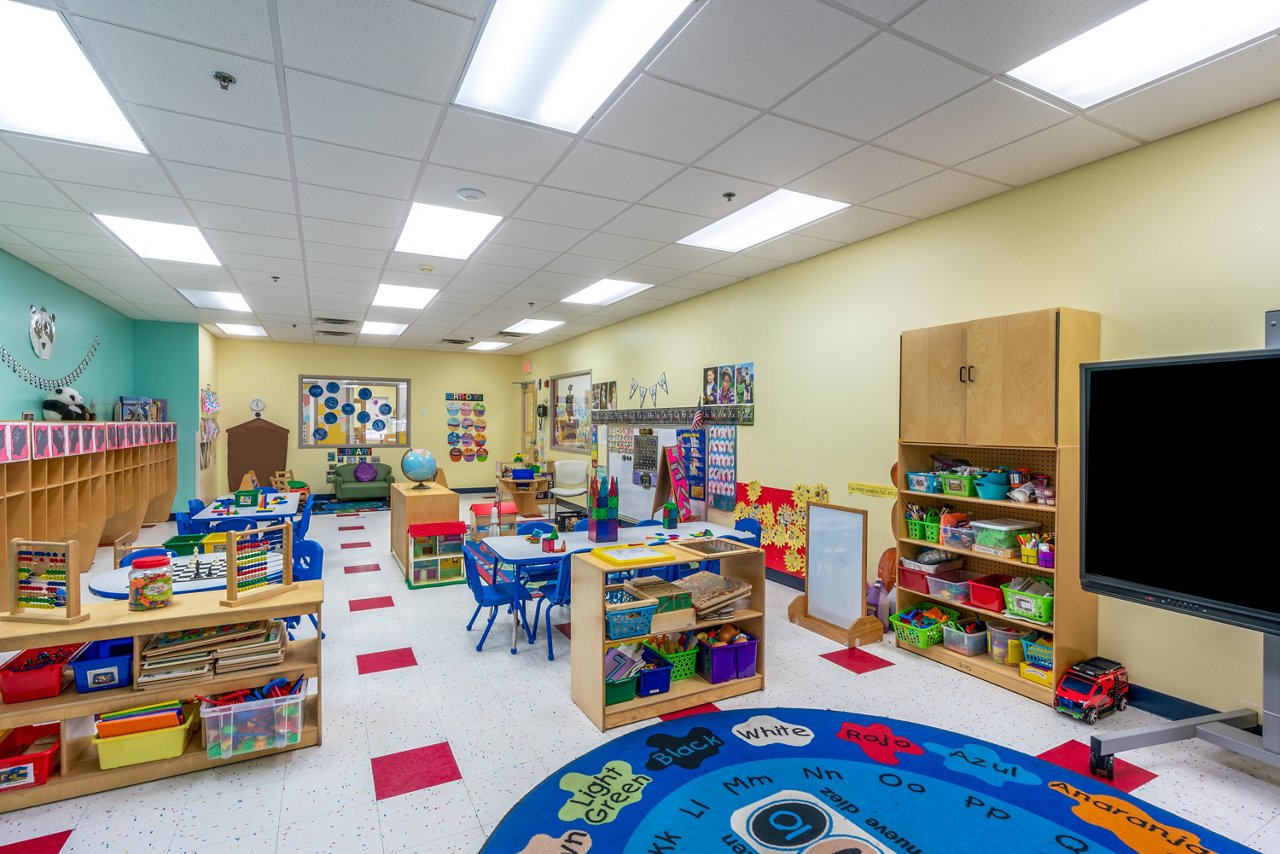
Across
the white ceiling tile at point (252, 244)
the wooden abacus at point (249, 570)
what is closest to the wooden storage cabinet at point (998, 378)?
the wooden abacus at point (249, 570)

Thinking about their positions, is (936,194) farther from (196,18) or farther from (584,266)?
(196,18)

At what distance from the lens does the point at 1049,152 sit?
3.27m

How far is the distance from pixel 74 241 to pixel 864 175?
610 centimetres

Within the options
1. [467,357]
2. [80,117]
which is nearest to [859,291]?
[80,117]

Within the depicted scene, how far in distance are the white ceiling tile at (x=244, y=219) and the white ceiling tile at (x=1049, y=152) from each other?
180 inches

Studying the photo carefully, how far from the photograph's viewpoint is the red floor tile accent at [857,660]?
377 cm

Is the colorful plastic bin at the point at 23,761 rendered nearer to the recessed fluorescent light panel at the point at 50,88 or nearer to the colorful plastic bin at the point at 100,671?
the colorful plastic bin at the point at 100,671

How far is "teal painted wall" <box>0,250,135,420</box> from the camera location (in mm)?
5262

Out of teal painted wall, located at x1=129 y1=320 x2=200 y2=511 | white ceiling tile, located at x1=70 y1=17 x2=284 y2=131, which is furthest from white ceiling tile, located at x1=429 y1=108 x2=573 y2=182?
teal painted wall, located at x1=129 y1=320 x2=200 y2=511

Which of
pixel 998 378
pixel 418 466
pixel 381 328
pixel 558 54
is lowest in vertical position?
pixel 418 466

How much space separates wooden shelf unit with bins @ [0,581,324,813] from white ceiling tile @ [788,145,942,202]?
3581 millimetres

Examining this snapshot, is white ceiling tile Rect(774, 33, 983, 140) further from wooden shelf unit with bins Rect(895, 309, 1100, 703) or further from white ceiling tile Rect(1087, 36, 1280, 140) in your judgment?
wooden shelf unit with bins Rect(895, 309, 1100, 703)

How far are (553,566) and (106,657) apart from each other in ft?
7.83

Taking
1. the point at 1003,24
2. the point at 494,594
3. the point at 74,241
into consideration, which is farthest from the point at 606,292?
the point at 1003,24
